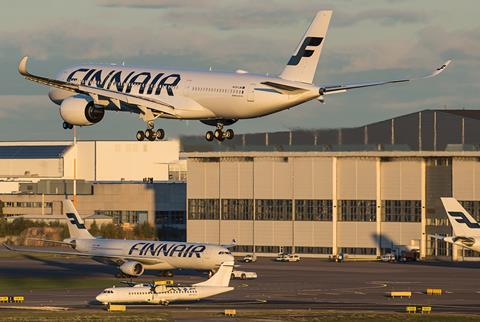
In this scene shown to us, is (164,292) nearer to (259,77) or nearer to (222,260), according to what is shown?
(222,260)

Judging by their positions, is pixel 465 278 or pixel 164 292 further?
pixel 465 278

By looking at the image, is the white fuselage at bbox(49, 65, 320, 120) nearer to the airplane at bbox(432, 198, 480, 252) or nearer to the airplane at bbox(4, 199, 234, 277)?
the airplane at bbox(4, 199, 234, 277)

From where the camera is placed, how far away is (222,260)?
15400 cm

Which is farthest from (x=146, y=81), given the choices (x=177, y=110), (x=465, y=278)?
(x=465, y=278)

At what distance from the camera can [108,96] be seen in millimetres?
101000

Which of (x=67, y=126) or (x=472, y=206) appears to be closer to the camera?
(x=67, y=126)

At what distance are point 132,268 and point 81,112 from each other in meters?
59.8

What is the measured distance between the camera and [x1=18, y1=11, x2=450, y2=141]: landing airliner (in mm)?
95562

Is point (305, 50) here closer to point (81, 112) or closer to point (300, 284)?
point (81, 112)

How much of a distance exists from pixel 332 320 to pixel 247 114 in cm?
2729

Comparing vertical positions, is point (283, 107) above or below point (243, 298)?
above

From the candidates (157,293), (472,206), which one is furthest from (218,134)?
(472,206)

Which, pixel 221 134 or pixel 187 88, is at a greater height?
pixel 187 88

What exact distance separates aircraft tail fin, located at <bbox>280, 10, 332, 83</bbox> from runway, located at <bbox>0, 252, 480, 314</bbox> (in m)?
35.2
